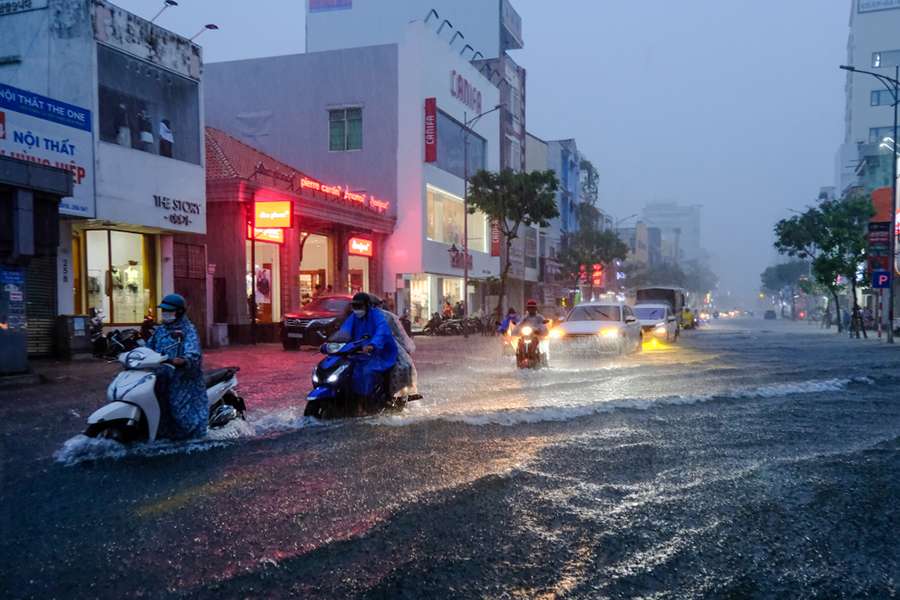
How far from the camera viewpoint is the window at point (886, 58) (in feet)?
268

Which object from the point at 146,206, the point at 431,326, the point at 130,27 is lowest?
the point at 431,326

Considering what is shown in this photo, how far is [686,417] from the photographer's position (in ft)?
30.4

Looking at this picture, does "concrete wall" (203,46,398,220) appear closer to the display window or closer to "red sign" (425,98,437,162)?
"red sign" (425,98,437,162)

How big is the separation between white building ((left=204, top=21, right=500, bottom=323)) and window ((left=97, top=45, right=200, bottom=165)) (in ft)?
52.8

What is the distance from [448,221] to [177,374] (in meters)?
37.6

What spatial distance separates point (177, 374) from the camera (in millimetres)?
7094

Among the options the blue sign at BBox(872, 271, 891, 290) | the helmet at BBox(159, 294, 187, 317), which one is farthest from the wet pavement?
the blue sign at BBox(872, 271, 891, 290)

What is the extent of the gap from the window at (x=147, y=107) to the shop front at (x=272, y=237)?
364 centimetres

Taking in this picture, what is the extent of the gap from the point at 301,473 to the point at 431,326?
1207 inches

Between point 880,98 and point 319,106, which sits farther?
point 880,98

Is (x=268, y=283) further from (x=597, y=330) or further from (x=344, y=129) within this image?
(x=597, y=330)

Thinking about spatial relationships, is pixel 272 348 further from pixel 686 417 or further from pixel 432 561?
pixel 432 561

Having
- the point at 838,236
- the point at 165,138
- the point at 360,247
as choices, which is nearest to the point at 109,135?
the point at 165,138

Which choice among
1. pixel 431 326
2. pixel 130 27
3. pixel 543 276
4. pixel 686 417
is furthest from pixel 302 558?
pixel 543 276
